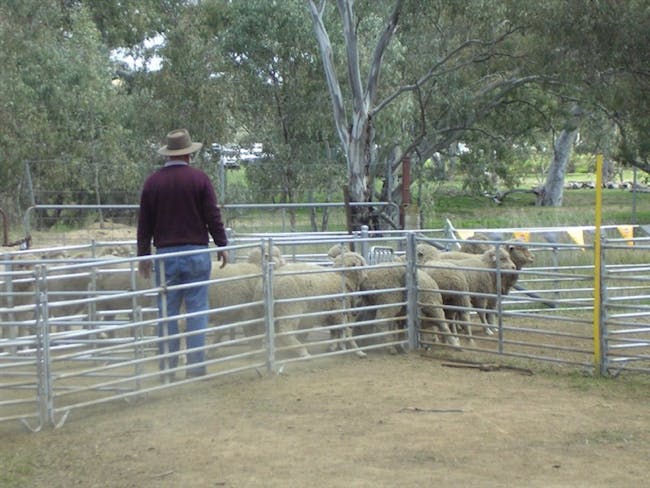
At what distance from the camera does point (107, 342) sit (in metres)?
8.16

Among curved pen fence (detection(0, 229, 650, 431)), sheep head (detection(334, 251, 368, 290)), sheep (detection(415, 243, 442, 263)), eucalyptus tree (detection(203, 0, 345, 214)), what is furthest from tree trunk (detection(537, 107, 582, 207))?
sheep head (detection(334, 251, 368, 290))

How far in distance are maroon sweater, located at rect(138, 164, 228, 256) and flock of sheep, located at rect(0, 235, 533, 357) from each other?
70cm

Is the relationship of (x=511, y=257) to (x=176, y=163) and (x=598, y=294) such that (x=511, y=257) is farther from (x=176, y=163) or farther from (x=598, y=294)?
(x=176, y=163)

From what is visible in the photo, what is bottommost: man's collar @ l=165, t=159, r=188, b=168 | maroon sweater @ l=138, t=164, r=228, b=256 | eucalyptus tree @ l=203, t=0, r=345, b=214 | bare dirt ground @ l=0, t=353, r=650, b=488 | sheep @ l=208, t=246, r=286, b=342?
bare dirt ground @ l=0, t=353, r=650, b=488

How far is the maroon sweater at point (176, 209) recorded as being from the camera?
8594 mm

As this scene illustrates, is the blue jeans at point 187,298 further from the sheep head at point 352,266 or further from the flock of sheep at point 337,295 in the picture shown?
the sheep head at point 352,266

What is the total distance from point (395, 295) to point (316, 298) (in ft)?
3.69

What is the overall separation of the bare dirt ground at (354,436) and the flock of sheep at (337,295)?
2.50 feet

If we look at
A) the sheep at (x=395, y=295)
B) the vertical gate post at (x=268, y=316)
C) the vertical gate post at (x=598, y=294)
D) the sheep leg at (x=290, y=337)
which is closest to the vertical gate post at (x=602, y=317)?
the vertical gate post at (x=598, y=294)

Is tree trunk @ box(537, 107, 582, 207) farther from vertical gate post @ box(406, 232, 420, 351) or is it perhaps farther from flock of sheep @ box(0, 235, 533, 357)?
vertical gate post @ box(406, 232, 420, 351)

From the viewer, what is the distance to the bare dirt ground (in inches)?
243

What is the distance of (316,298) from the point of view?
9.68 metres

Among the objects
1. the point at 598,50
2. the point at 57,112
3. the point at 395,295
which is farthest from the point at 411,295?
the point at 57,112

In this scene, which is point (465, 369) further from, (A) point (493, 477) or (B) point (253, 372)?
(A) point (493, 477)
